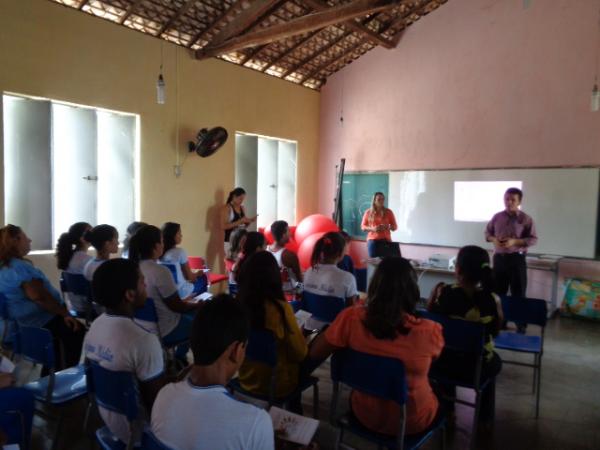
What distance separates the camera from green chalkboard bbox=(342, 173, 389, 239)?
6.93 m

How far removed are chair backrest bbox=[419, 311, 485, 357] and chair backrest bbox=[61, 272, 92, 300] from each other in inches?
95.4

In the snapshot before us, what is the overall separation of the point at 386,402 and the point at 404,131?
17.6 feet

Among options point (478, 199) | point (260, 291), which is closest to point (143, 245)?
point (260, 291)

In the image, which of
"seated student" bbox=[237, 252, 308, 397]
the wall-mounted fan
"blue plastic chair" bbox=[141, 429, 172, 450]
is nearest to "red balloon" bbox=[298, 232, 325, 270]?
the wall-mounted fan

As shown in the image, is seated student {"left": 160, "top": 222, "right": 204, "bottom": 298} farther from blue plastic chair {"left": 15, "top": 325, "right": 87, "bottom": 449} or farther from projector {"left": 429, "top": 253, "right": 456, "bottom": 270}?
projector {"left": 429, "top": 253, "right": 456, "bottom": 270}

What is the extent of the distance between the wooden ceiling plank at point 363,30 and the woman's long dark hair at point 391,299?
4.32m

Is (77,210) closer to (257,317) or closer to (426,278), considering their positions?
(257,317)

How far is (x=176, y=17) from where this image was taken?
4.96 metres

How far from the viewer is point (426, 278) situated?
210 inches

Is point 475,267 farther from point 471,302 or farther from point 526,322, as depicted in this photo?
point 526,322

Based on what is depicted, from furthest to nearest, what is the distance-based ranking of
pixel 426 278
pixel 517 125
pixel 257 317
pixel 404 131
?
pixel 404 131 < pixel 517 125 < pixel 426 278 < pixel 257 317

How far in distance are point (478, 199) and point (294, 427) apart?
5.11 meters

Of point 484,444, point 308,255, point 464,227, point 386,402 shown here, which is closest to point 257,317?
point 386,402

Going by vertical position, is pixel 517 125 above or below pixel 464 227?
above
